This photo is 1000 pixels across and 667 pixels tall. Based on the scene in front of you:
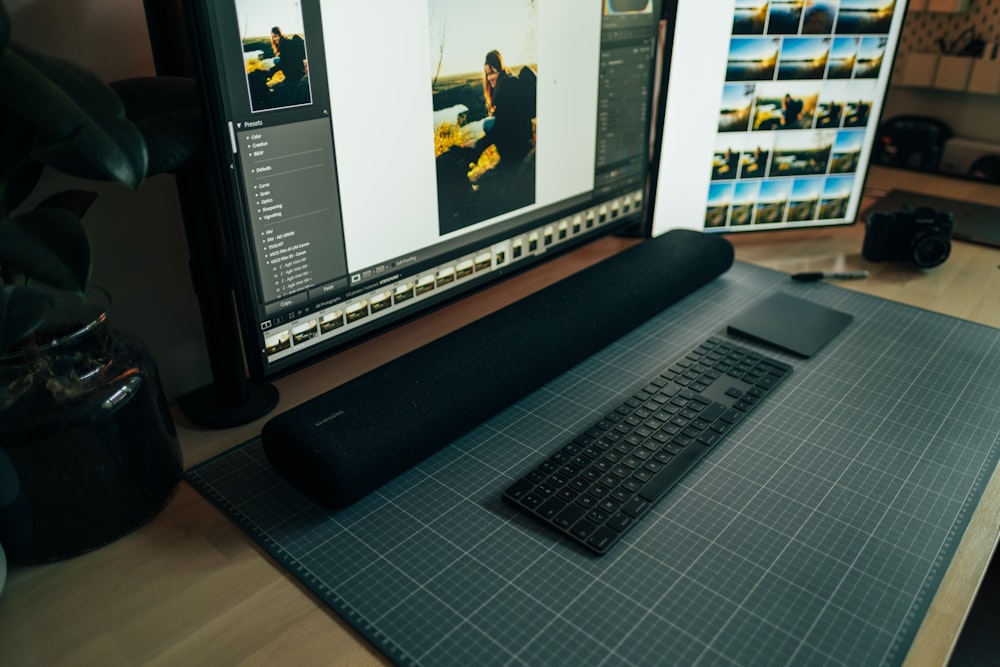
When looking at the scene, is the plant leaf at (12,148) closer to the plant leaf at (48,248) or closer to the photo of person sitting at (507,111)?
the plant leaf at (48,248)

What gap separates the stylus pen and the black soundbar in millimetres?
158

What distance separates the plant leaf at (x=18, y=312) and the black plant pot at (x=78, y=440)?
0.08m

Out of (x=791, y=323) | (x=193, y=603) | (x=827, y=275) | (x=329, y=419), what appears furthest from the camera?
(x=827, y=275)

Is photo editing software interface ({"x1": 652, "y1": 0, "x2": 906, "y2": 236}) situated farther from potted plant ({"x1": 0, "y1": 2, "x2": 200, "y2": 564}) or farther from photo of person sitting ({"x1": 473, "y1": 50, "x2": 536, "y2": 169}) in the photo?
potted plant ({"x1": 0, "y1": 2, "x2": 200, "y2": 564})

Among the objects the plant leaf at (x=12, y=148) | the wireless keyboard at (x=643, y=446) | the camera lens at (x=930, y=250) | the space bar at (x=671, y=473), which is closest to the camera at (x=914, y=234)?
the camera lens at (x=930, y=250)

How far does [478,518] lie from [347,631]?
0.15 m

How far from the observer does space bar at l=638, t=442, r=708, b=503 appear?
0.68 metres

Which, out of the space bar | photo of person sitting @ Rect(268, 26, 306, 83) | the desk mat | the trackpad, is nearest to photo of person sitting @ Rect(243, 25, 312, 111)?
photo of person sitting @ Rect(268, 26, 306, 83)

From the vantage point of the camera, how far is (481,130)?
2.77 ft

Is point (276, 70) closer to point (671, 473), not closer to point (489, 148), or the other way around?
point (489, 148)

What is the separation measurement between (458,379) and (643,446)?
200 millimetres

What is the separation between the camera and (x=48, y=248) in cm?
51


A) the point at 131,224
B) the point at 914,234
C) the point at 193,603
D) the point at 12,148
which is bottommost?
the point at 193,603

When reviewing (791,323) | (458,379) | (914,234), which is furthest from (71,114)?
(914,234)
